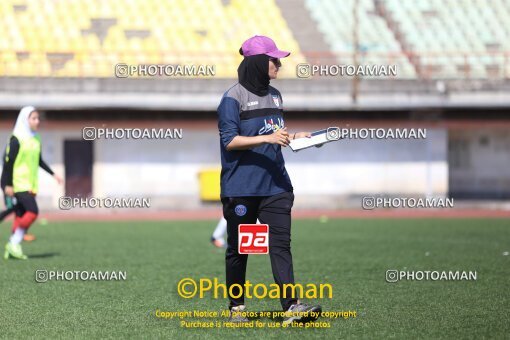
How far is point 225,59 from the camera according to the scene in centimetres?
3253

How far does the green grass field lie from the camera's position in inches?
296

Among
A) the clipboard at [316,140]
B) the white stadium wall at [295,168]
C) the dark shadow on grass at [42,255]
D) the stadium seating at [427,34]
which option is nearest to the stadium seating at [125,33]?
the stadium seating at [427,34]

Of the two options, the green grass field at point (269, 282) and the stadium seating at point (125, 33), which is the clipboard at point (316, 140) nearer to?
the green grass field at point (269, 282)

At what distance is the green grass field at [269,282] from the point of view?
7516 mm

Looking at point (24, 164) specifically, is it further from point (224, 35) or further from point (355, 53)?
point (224, 35)

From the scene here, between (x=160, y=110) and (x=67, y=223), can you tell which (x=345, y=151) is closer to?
(x=160, y=110)

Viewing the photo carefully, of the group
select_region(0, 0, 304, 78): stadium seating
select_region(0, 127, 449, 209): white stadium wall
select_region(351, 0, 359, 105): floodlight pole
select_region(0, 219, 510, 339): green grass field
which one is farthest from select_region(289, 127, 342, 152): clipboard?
select_region(0, 127, 449, 209): white stadium wall

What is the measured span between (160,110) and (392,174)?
8.64m

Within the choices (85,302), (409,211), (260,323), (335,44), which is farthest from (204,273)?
(335,44)

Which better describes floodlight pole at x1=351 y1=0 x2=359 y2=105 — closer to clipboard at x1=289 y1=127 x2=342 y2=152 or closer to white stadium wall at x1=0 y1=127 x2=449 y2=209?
white stadium wall at x1=0 y1=127 x2=449 y2=209

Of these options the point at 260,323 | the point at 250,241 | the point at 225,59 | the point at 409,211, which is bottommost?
the point at 260,323

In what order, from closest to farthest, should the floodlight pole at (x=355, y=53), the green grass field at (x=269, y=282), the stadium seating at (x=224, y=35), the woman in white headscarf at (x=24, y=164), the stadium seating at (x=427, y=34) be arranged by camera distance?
the green grass field at (x=269, y=282)
the woman in white headscarf at (x=24, y=164)
the stadium seating at (x=224, y=35)
the floodlight pole at (x=355, y=53)
the stadium seating at (x=427, y=34)

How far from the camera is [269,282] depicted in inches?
432

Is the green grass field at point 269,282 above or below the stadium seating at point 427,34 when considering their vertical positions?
below
